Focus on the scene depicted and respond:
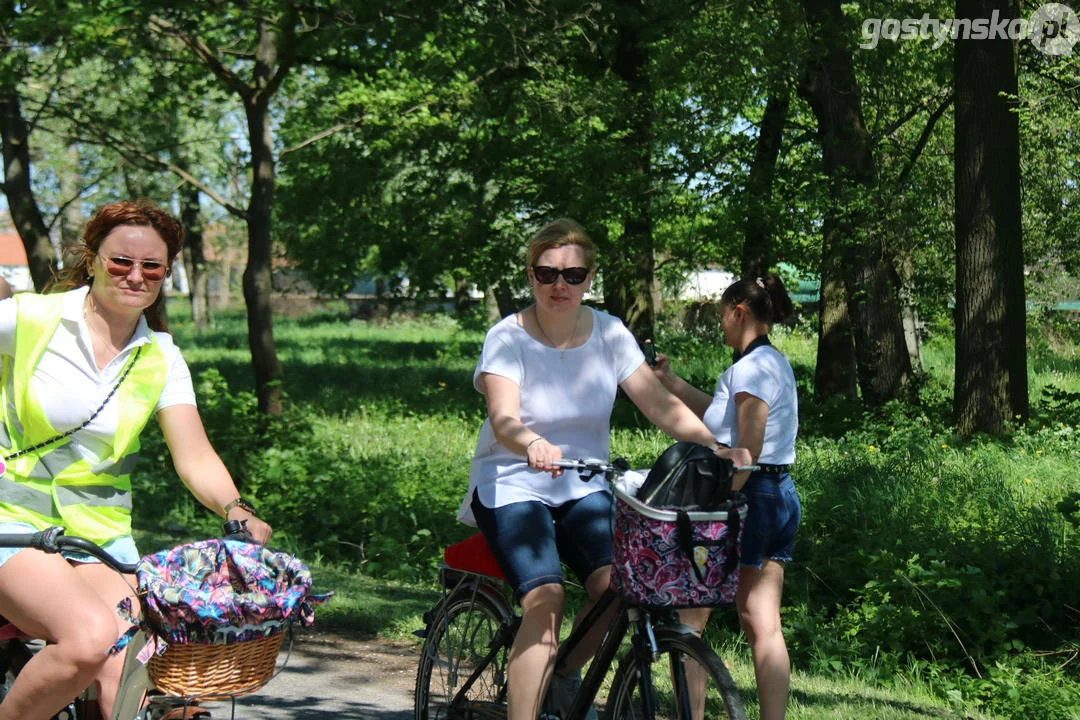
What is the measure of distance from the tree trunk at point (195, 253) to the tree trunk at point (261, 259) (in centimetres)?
2427

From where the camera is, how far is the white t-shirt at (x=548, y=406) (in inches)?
159

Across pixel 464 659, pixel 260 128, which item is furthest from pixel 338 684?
pixel 260 128

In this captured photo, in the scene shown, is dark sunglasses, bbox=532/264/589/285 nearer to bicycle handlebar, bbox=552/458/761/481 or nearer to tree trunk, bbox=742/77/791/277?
bicycle handlebar, bbox=552/458/761/481

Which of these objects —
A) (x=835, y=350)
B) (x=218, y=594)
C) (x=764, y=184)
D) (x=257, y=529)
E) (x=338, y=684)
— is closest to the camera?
(x=218, y=594)

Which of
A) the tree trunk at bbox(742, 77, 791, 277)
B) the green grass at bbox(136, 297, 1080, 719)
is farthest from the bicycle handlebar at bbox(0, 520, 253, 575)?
the tree trunk at bbox(742, 77, 791, 277)

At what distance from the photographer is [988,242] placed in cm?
1219

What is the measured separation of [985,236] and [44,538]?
10.8 meters

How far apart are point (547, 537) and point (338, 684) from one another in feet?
9.15

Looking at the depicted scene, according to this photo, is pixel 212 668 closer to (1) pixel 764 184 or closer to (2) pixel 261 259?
(2) pixel 261 259

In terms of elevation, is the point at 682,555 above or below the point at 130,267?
below

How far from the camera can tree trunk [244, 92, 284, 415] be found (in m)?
14.2

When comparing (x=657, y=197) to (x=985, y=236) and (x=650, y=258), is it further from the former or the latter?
(x=985, y=236)

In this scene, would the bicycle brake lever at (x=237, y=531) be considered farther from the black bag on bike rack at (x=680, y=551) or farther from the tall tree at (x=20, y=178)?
the tall tree at (x=20, y=178)

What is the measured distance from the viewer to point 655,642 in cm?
351
